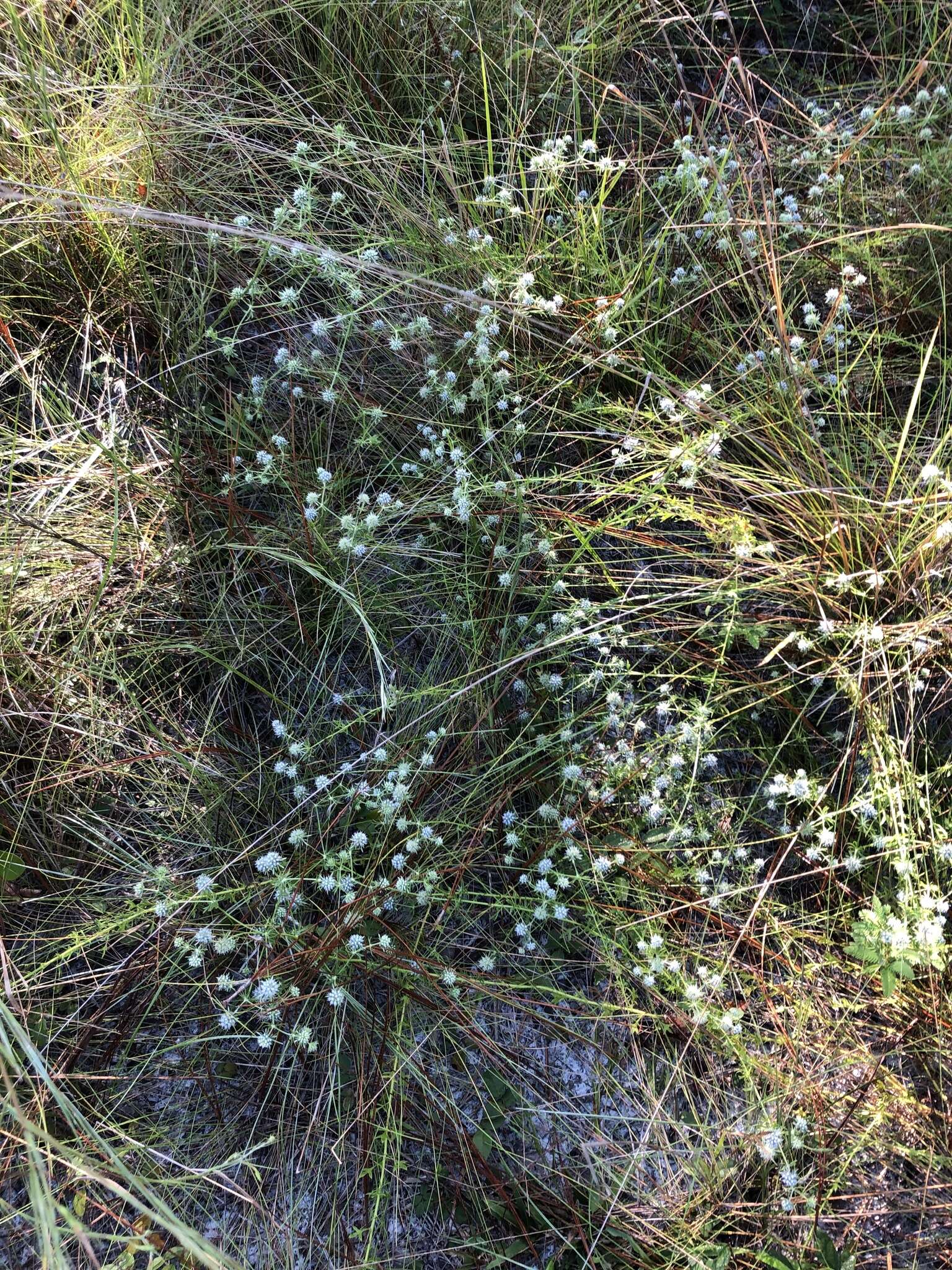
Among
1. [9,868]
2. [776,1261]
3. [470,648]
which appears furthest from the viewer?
[470,648]

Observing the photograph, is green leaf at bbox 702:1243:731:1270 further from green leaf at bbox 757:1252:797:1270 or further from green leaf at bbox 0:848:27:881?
green leaf at bbox 0:848:27:881

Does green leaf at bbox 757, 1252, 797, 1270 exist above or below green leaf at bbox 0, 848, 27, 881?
below

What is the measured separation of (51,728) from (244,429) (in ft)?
2.75

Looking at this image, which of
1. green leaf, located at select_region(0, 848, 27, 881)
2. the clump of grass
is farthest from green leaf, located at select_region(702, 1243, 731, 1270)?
green leaf, located at select_region(0, 848, 27, 881)

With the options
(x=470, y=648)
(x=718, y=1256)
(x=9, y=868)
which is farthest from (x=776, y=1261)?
(x=9, y=868)

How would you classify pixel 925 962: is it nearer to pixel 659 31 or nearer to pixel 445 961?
pixel 445 961

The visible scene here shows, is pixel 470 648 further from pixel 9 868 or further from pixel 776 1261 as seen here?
pixel 776 1261

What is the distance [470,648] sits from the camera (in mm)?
2037

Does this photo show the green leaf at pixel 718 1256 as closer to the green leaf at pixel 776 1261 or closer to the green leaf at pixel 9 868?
the green leaf at pixel 776 1261

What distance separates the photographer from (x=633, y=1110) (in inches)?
71.7

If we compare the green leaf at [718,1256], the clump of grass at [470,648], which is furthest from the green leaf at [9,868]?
the green leaf at [718,1256]

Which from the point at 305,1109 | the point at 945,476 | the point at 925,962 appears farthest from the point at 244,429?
the point at 925,962

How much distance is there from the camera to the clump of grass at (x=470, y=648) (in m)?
1.77

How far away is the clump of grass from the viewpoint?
177 centimetres
